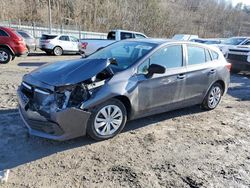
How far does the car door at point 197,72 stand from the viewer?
19.0 feet

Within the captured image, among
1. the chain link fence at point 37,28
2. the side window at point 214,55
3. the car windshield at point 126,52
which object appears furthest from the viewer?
the chain link fence at point 37,28

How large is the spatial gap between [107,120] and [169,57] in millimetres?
1796

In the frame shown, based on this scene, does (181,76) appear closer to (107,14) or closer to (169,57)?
(169,57)

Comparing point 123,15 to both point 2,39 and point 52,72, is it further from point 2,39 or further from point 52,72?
point 52,72

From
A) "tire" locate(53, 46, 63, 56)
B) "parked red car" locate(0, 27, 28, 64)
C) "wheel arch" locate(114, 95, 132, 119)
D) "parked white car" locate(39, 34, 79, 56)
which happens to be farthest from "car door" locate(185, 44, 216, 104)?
"tire" locate(53, 46, 63, 56)

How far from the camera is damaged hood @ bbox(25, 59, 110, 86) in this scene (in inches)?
167

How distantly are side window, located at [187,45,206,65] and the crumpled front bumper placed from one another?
268 centimetres

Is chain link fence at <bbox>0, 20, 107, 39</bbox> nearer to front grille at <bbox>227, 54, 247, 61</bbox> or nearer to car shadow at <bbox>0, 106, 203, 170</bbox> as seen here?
front grille at <bbox>227, 54, 247, 61</bbox>

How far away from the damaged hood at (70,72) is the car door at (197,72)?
1.98 m

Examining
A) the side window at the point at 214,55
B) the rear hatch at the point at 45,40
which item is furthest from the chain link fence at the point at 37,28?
the side window at the point at 214,55

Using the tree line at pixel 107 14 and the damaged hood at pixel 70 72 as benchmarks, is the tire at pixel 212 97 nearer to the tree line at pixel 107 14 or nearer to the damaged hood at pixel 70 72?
the damaged hood at pixel 70 72

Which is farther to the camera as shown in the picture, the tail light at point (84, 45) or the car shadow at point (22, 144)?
the tail light at point (84, 45)

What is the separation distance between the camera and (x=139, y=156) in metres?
4.18

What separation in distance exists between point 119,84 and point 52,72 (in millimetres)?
1066
